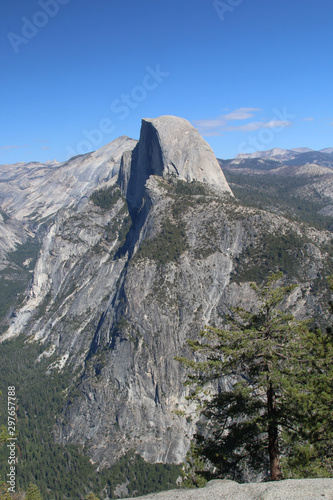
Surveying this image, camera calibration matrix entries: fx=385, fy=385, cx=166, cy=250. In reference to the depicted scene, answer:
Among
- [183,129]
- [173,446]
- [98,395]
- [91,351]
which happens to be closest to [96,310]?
[91,351]

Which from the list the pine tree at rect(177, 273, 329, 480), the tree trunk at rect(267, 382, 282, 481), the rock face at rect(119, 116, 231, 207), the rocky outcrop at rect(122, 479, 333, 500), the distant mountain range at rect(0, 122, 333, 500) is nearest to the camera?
the rocky outcrop at rect(122, 479, 333, 500)

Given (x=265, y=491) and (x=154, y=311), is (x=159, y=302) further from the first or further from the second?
(x=265, y=491)

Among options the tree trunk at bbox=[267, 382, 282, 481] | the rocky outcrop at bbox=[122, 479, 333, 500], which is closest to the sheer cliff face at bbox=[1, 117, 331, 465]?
the tree trunk at bbox=[267, 382, 282, 481]

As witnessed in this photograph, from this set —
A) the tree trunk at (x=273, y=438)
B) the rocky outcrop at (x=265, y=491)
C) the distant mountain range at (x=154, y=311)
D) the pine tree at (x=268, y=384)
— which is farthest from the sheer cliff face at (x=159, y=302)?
the rocky outcrop at (x=265, y=491)

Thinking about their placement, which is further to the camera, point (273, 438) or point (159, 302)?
point (159, 302)

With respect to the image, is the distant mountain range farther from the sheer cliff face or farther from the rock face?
the rock face

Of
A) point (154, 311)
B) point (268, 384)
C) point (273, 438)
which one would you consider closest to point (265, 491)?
point (273, 438)
